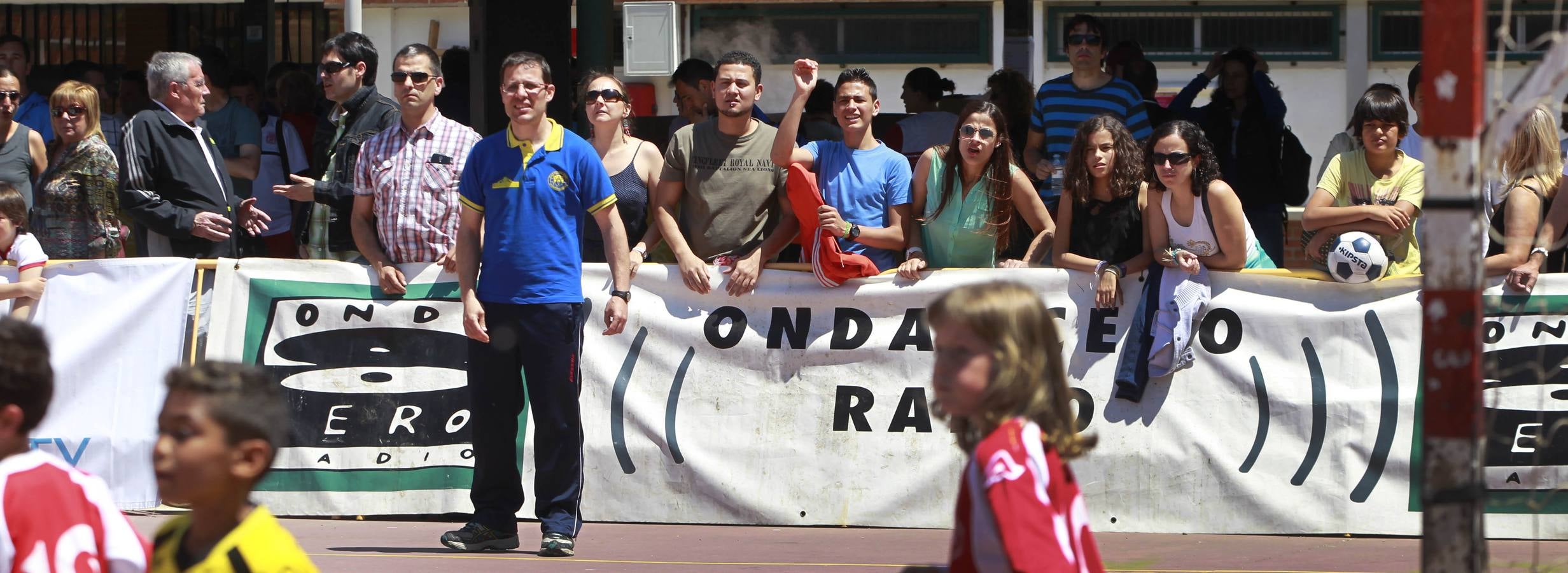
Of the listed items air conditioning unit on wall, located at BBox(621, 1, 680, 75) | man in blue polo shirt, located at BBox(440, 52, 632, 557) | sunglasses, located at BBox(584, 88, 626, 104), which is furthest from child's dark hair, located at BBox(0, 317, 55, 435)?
air conditioning unit on wall, located at BBox(621, 1, 680, 75)

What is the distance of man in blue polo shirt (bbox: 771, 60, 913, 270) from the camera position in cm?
747

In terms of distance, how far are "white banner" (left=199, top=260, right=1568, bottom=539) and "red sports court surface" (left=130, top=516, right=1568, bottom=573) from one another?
13 cm

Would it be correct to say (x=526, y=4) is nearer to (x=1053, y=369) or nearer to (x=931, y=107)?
(x=931, y=107)

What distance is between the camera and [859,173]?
754 cm

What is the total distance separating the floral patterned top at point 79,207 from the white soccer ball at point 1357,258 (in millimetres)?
5438

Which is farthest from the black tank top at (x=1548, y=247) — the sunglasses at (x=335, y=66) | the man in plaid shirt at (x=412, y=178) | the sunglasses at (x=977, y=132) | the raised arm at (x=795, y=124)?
the sunglasses at (x=335, y=66)

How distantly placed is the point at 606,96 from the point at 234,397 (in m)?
4.90

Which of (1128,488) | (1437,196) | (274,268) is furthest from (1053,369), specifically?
(274,268)

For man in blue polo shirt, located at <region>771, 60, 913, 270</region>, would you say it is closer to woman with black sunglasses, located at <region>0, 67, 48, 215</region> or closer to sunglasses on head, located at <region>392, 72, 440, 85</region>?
sunglasses on head, located at <region>392, 72, 440, 85</region>

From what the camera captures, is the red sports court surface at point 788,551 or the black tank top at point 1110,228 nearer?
the red sports court surface at point 788,551

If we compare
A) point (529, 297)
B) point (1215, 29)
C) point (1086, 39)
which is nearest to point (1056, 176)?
point (1086, 39)

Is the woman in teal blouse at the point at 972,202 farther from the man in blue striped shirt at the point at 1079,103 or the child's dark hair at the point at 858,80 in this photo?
the man in blue striped shirt at the point at 1079,103

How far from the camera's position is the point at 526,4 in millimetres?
9211

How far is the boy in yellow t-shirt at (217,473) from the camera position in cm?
277
